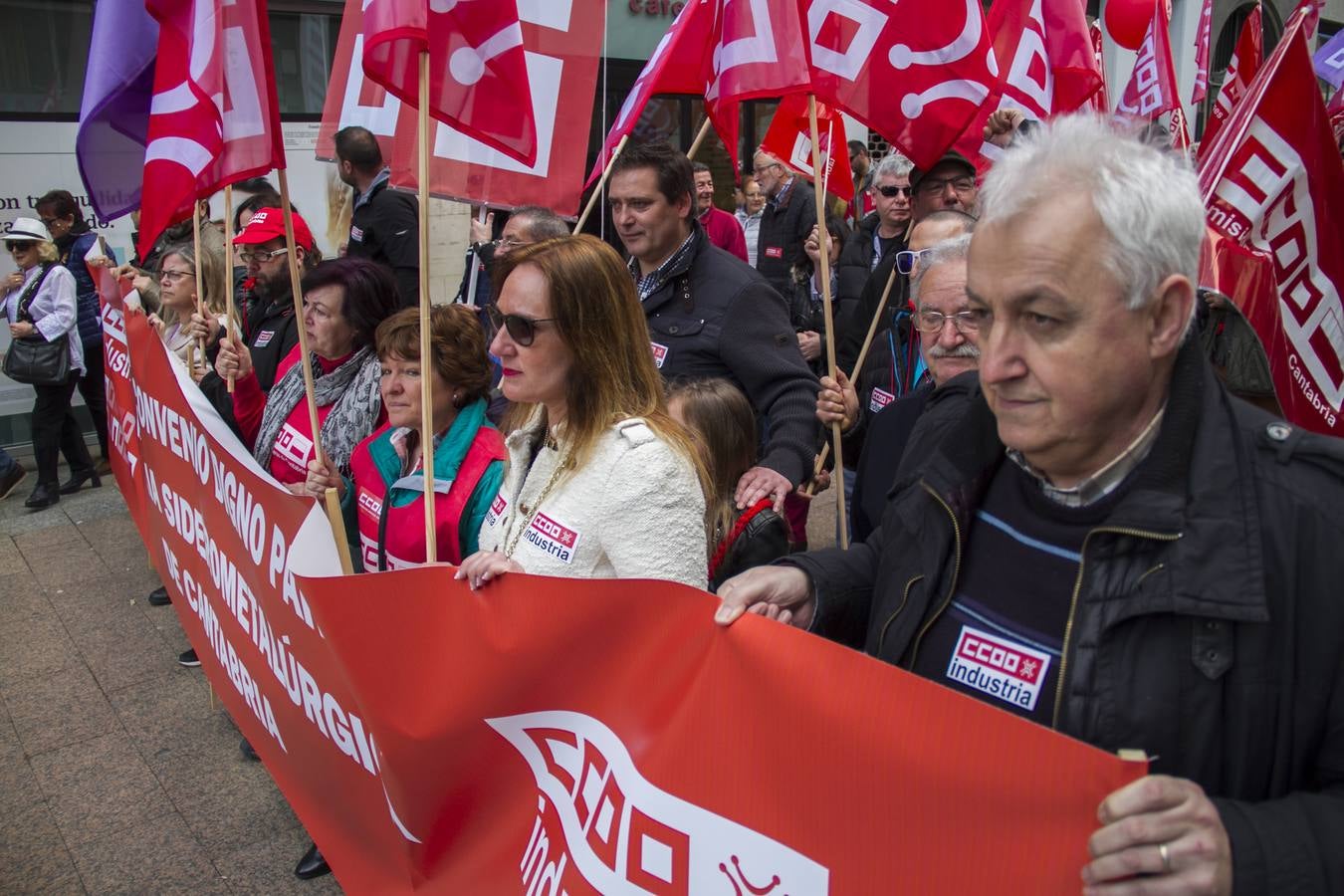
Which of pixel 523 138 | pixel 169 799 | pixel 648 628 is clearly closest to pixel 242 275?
pixel 169 799

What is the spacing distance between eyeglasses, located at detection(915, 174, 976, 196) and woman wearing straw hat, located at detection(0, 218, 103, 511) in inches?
235

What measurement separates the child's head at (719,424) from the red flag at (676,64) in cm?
148

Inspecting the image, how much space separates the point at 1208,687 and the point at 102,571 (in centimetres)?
623

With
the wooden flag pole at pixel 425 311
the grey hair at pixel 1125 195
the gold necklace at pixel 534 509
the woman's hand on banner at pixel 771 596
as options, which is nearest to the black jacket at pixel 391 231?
the wooden flag pole at pixel 425 311

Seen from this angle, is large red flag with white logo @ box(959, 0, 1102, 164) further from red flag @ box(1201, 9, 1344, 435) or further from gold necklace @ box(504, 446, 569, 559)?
gold necklace @ box(504, 446, 569, 559)

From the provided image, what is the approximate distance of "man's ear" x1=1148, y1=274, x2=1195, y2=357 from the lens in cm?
127

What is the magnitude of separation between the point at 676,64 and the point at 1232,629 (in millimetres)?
3521

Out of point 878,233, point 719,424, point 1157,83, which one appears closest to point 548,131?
point 719,424

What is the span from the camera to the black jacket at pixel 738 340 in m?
3.37

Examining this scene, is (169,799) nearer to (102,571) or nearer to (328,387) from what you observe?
(328,387)

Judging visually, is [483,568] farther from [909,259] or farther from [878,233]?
[878,233]

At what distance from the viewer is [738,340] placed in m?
3.42

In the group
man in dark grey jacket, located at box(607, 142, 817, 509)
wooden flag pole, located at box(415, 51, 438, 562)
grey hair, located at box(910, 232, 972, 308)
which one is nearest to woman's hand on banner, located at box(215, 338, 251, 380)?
man in dark grey jacket, located at box(607, 142, 817, 509)

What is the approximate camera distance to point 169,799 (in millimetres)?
3797
